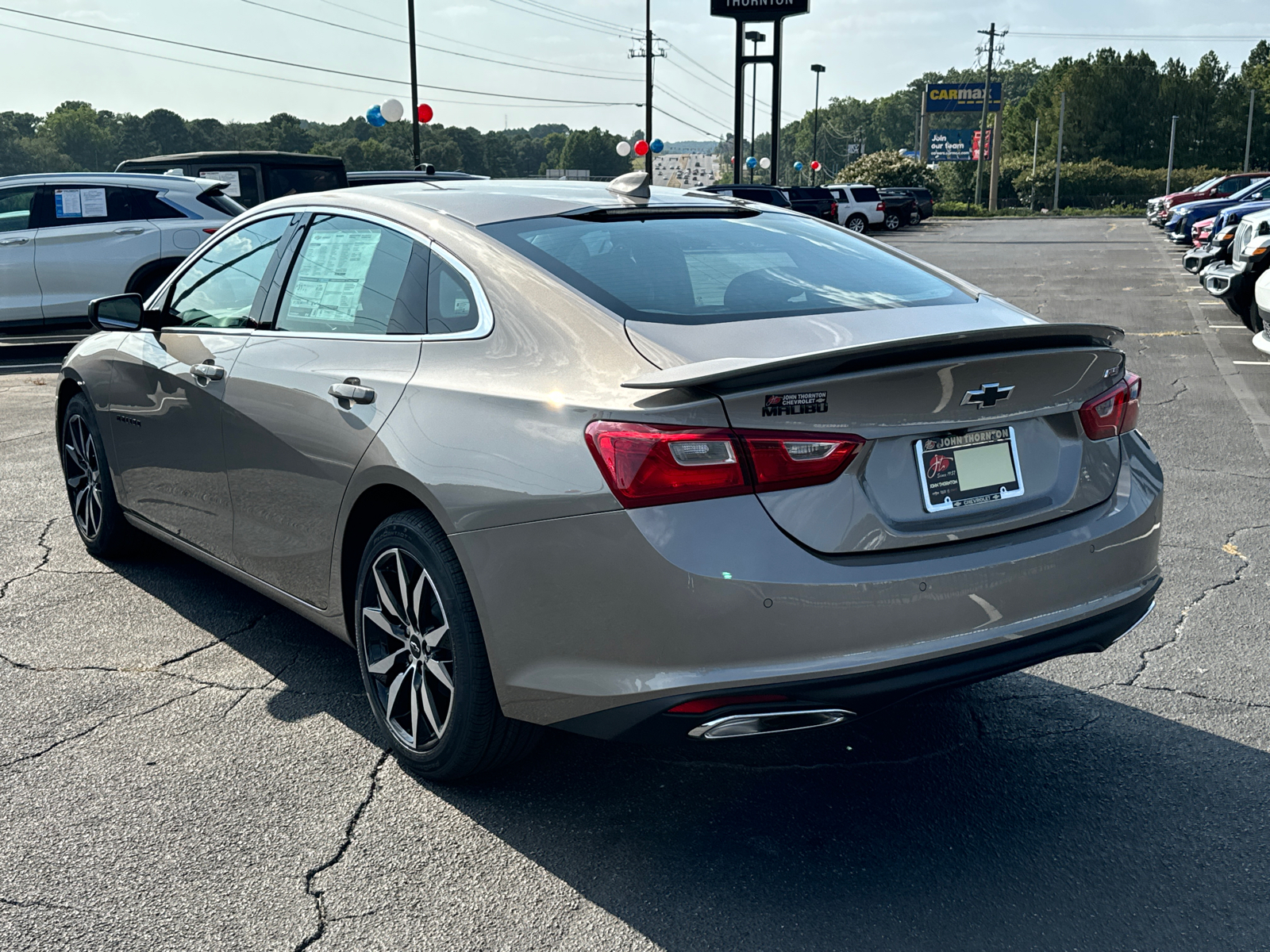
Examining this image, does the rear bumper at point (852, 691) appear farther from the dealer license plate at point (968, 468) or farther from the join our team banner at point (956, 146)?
the join our team banner at point (956, 146)

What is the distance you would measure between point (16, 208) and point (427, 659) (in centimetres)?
1143

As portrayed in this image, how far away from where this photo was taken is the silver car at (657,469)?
254 centimetres

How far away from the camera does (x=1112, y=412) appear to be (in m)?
3.08

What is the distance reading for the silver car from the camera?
2.54 meters

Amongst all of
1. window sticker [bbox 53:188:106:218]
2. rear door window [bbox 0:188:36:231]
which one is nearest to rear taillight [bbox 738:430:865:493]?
window sticker [bbox 53:188:106:218]

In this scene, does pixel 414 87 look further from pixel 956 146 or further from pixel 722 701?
pixel 956 146

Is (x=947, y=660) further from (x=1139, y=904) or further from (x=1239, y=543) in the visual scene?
(x=1239, y=543)

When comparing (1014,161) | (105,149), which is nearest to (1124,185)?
(1014,161)

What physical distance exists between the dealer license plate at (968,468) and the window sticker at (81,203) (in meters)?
11.9

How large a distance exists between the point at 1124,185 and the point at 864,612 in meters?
93.0

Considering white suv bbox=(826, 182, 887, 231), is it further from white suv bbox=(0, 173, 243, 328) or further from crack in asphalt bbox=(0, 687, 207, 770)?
crack in asphalt bbox=(0, 687, 207, 770)

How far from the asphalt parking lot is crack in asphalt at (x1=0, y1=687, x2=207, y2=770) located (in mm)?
18

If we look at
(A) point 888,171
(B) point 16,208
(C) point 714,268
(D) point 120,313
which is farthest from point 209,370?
(A) point 888,171

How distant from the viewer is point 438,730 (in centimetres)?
316
